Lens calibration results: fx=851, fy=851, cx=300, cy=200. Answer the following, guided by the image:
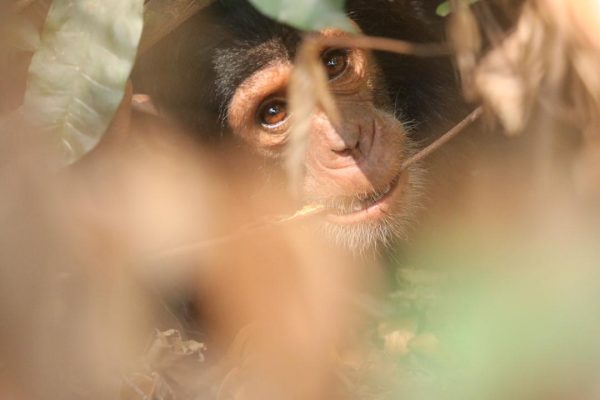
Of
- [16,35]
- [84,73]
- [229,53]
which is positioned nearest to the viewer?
[84,73]

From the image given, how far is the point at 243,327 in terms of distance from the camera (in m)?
2.48

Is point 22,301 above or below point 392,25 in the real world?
below

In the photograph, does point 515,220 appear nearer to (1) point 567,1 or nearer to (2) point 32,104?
(1) point 567,1

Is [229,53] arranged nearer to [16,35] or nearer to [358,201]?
[358,201]

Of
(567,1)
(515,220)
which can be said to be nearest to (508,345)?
(515,220)

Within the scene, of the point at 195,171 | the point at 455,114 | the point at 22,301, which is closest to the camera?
the point at 22,301

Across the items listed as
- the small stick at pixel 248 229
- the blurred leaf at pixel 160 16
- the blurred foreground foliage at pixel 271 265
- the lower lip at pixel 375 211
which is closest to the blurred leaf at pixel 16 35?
the blurred foreground foliage at pixel 271 265

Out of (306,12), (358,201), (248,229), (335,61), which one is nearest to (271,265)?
(248,229)

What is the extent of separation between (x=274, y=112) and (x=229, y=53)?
222 millimetres

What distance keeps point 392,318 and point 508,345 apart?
50 cm

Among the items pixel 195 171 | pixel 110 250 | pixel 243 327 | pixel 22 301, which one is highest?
pixel 195 171

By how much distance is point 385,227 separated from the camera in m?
2.67

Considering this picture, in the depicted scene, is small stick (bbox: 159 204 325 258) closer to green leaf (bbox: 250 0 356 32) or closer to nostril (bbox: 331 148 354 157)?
nostril (bbox: 331 148 354 157)

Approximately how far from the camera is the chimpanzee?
7.89 ft
